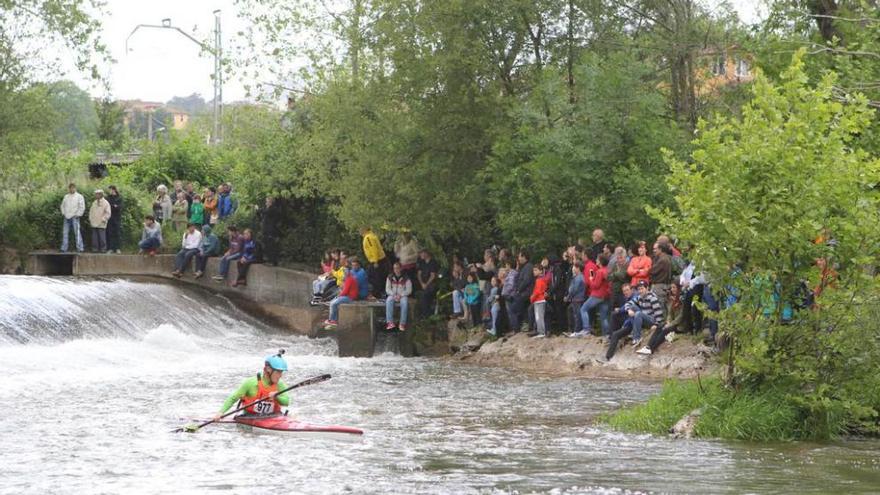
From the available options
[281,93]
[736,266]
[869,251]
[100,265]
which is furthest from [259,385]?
[281,93]

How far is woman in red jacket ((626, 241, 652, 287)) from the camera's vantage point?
86.0ft

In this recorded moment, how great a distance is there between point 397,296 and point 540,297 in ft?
15.7

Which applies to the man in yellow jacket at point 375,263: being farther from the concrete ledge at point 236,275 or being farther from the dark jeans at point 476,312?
the dark jeans at point 476,312

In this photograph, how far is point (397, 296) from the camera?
32969 mm

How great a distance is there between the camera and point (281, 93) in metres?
51.8

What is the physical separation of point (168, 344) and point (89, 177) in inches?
711

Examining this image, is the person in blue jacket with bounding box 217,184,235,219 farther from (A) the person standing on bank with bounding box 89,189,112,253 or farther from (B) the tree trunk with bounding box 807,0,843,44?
(B) the tree trunk with bounding box 807,0,843,44

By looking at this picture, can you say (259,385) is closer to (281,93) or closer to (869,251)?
(869,251)

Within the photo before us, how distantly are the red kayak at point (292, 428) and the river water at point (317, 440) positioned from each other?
0.72 ft

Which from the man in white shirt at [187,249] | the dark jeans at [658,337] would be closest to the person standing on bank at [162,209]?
the man in white shirt at [187,249]

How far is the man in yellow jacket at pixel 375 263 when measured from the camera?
35.1 m

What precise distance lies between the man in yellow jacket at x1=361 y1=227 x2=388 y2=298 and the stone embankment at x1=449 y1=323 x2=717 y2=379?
334cm

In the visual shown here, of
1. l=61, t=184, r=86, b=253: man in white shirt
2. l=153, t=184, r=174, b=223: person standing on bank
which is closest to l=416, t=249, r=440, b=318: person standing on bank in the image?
l=61, t=184, r=86, b=253: man in white shirt

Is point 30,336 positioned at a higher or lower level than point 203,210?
lower
